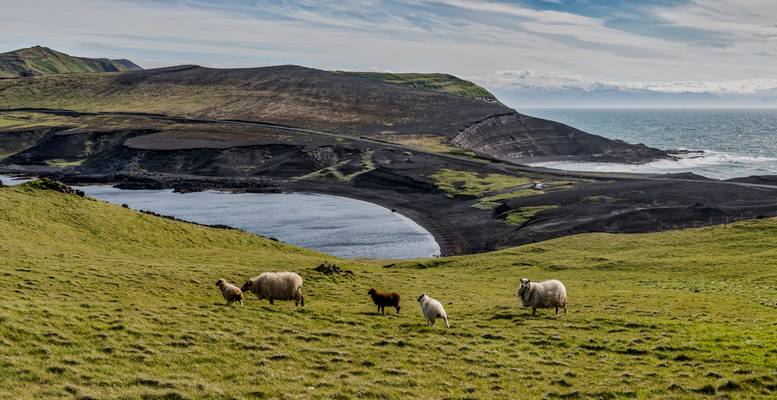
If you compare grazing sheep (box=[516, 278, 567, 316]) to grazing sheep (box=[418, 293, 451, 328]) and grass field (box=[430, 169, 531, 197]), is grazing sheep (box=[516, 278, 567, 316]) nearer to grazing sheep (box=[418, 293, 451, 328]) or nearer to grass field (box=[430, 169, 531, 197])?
grazing sheep (box=[418, 293, 451, 328])

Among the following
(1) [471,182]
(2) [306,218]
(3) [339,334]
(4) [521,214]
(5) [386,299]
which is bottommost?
(2) [306,218]

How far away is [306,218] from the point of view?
12481 centimetres

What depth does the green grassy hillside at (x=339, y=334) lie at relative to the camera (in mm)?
20016

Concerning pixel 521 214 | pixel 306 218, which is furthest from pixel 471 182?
pixel 306 218

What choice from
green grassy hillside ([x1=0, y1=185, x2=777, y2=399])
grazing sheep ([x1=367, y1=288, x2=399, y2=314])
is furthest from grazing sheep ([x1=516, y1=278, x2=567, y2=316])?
grazing sheep ([x1=367, y1=288, x2=399, y2=314])

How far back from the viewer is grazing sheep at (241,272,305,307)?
1275 inches

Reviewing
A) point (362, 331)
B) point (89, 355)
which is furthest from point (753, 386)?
point (89, 355)

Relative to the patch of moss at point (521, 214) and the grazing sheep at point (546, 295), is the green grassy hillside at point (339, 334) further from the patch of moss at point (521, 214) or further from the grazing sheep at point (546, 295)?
the patch of moss at point (521, 214)

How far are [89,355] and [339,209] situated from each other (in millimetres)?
115814

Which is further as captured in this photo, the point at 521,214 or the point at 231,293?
the point at 521,214

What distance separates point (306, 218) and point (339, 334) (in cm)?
9942

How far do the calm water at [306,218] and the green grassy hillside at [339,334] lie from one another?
47.5 meters

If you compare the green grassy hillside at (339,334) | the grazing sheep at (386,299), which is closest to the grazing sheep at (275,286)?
the green grassy hillside at (339,334)

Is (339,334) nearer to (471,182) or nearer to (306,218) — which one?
(306,218)
